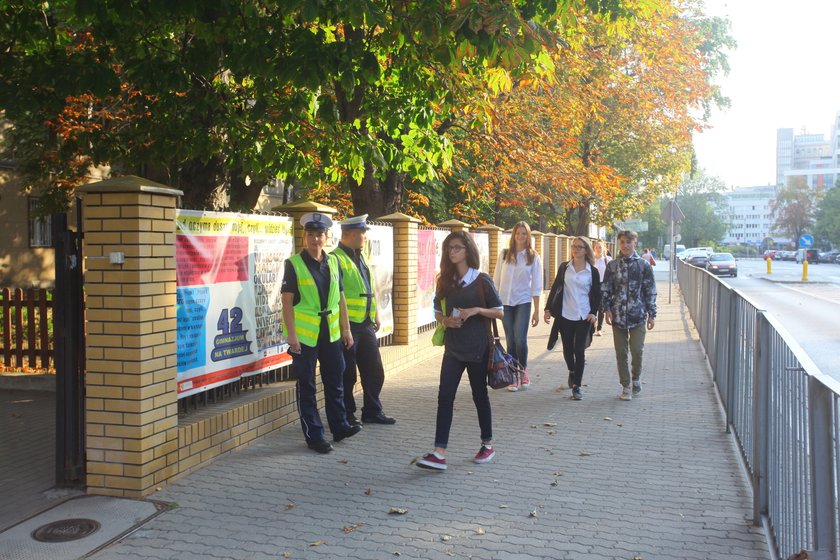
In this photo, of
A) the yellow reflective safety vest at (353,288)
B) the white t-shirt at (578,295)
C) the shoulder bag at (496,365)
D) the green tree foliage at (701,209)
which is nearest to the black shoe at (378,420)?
the yellow reflective safety vest at (353,288)

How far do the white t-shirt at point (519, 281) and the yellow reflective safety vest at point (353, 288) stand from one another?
2.57 metres

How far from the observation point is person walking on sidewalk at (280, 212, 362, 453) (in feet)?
20.9

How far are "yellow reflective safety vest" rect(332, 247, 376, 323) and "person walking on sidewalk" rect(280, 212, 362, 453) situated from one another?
0.44 meters

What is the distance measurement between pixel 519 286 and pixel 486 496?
14.7ft

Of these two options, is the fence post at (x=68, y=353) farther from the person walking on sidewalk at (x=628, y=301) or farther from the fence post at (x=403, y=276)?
the fence post at (x=403, y=276)

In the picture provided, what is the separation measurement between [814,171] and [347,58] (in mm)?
185536

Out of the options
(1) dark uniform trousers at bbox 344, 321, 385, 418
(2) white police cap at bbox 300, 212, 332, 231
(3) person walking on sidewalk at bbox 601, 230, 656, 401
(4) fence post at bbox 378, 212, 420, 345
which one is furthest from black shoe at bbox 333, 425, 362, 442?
(4) fence post at bbox 378, 212, 420, 345

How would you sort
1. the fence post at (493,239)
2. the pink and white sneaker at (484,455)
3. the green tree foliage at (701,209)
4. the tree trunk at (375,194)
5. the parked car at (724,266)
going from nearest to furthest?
the pink and white sneaker at (484,455), the tree trunk at (375,194), the fence post at (493,239), the parked car at (724,266), the green tree foliage at (701,209)

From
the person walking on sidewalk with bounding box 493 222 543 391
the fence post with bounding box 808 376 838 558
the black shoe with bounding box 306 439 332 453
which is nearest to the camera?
the fence post with bounding box 808 376 838 558

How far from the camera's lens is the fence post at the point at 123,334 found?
522 centimetres

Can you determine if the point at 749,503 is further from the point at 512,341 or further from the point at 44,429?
the point at 44,429

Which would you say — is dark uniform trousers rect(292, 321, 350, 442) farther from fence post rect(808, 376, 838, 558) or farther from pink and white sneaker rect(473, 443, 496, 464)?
fence post rect(808, 376, 838, 558)

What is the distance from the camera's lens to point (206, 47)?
9070mm

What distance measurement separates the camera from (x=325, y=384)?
22.3 ft
